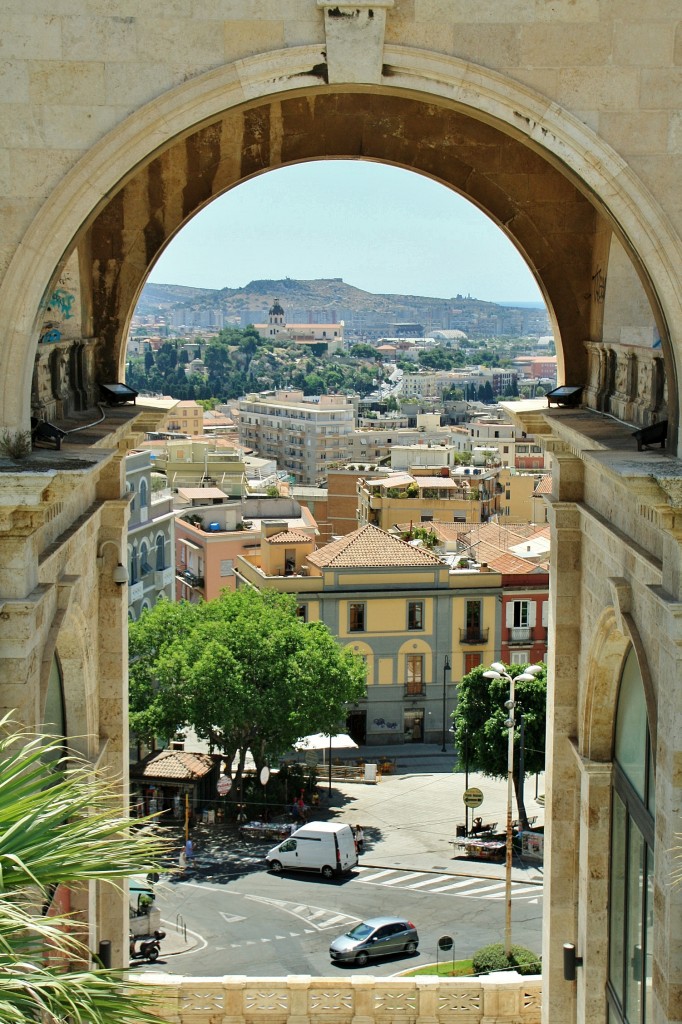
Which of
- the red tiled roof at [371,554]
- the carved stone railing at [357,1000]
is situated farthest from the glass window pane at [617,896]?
the red tiled roof at [371,554]

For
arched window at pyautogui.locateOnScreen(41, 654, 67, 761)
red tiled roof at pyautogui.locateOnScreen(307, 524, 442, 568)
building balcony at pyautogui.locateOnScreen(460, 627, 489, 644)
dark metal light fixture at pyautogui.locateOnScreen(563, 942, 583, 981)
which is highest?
arched window at pyautogui.locateOnScreen(41, 654, 67, 761)

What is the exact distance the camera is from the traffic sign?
144 ft

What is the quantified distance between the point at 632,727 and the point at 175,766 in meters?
30.3

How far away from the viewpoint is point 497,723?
4206cm

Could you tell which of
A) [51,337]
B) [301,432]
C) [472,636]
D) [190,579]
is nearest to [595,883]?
[51,337]

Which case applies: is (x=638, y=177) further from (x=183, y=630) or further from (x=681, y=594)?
(x=183, y=630)

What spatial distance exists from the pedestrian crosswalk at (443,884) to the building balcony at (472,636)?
14389mm

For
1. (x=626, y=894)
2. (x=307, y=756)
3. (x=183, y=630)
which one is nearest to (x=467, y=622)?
(x=307, y=756)

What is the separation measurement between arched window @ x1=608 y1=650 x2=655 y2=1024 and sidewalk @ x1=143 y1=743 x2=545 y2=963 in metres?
19.1

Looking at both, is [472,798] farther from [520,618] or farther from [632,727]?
[632,727]

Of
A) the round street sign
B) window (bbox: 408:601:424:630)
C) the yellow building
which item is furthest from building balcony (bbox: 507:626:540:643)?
the round street sign

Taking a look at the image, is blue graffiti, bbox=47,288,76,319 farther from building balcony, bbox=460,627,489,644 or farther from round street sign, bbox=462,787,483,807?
building balcony, bbox=460,627,489,644

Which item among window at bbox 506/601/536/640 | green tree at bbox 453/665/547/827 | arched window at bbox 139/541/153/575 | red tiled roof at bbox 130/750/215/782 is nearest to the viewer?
green tree at bbox 453/665/547/827

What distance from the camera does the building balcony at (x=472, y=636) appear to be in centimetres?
5278
